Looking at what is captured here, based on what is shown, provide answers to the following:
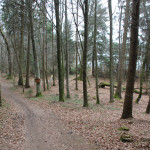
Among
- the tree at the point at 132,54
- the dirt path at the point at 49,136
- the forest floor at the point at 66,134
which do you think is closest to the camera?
the forest floor at the point at 66,134

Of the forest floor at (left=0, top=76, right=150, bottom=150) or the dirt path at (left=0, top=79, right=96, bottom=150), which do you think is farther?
the dirt path at (left=0, top=79, right=96, bottom=150)

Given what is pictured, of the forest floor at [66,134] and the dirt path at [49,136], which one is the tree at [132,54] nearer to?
the forest floor at [66,134]

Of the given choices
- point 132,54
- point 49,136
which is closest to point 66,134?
point 49,136

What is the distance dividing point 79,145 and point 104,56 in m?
23.6

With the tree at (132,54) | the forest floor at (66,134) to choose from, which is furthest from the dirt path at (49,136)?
the tree at (132,54)

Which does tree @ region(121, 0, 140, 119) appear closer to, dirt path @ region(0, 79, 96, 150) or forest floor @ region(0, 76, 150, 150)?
forest floor @ region(0, 76, 150, 150)

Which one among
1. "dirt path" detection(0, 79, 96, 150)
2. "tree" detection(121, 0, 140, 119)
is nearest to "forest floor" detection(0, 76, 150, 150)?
"dirt path" detection(0, 79, 96, 150)

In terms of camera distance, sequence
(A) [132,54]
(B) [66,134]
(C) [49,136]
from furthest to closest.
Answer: (A) [132,54] → (B) [66,134] → (C) [49,136]

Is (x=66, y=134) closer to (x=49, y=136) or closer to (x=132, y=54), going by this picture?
(x=49, y=136)

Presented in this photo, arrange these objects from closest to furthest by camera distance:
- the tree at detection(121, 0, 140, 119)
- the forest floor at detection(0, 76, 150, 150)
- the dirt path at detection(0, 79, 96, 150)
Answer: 1. the forest floor at detection(0, 76, 150, 150)
2. the dirt path at detection(0, 79, 96, 150)
3. the tree at detection(121, 0, 140, 119)

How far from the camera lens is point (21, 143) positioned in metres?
5.09

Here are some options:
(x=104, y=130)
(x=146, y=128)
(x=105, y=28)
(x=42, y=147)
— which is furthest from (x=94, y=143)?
(x=105, y=28)

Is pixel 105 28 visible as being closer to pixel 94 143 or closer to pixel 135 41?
pixel 135 41

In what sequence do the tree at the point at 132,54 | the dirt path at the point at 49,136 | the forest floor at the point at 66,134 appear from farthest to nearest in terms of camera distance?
the tree at the point at 132,54, the dirt path at the point at 49,136, the forest floor at the point at 66,134
